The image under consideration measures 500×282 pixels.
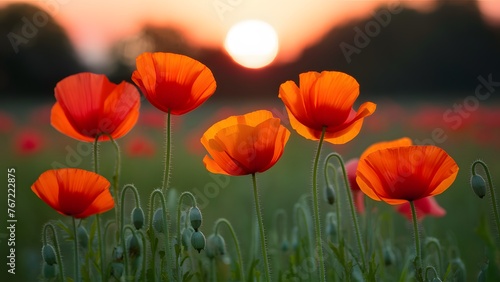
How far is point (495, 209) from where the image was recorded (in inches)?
63.7

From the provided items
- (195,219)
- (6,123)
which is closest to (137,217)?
(195,219)

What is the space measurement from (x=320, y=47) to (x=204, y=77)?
12.2 metres

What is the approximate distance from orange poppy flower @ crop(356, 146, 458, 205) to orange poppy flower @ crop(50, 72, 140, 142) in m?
0.65

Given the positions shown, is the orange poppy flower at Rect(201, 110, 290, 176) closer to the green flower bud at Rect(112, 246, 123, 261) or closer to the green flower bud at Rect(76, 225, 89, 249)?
the green flower bud at Rect(112, 246, 123, 261)

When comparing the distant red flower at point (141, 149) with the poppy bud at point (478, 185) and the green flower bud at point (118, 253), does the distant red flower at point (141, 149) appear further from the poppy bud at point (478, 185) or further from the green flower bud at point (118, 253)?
the poppy bud at point (478, 185)

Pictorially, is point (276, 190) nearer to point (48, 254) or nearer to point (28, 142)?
point (28, 142)

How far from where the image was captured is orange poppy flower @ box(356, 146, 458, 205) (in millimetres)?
1620

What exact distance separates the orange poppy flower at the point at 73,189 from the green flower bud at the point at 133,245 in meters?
0.12

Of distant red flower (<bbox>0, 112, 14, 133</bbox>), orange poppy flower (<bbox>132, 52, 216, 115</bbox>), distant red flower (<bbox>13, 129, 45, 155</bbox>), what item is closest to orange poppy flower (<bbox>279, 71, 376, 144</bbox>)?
orange poppy flower (<bbox>132, 52, 216, 115</bbox>)

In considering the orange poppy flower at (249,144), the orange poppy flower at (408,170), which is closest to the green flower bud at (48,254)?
the orange poppy flower at (249,144)

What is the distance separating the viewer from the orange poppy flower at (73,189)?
5.60 ft

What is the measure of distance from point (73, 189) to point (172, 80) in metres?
0.37

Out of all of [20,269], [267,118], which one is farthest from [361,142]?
[267,118]

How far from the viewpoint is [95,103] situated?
1.87 meters
